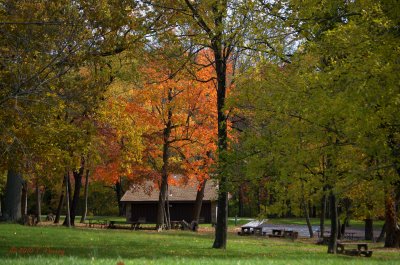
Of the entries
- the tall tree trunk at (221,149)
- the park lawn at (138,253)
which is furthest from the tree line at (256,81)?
the park lawn at (138,253)

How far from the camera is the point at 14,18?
39.4ft

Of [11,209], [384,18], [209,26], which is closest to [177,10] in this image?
[209,26]

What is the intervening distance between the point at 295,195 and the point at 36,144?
8.23 m

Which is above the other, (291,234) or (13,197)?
(13,197)

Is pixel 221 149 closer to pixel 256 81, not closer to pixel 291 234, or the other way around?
pixel 256 81

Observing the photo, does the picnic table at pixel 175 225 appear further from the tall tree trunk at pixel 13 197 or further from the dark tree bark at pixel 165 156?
the tall tree trunk at pixel 13 197

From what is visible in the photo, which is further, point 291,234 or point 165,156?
point 165,156

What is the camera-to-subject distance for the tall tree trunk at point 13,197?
29.8 metres

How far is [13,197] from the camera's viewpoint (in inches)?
1186

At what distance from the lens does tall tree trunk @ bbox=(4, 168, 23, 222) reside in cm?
2981

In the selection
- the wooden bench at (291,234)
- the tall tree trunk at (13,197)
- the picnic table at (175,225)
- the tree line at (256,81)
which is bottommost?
the wooden bench at (291,234)

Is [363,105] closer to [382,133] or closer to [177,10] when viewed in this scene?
[382,133]

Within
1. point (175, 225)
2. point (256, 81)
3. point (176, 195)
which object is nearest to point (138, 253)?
point (256, 81)

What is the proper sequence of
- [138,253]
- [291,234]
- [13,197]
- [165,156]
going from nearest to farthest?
[138,253] → [13,197] → [291,234] → [165,156]
